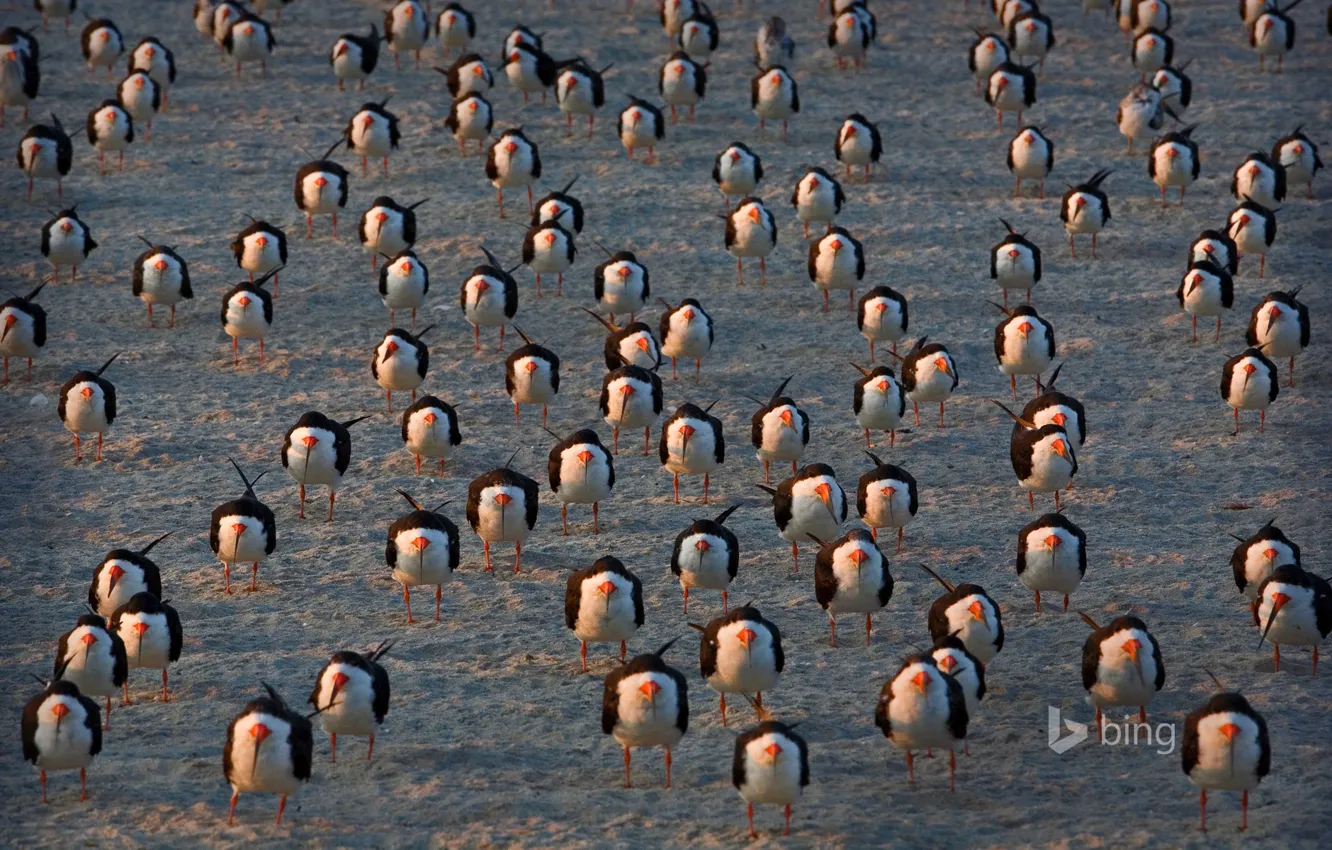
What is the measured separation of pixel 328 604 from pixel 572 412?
15.3 feet

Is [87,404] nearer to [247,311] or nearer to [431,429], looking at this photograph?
[247,311]

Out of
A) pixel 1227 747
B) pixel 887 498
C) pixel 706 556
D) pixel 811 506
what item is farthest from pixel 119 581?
pixel 1227 747

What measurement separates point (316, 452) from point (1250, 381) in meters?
8.62

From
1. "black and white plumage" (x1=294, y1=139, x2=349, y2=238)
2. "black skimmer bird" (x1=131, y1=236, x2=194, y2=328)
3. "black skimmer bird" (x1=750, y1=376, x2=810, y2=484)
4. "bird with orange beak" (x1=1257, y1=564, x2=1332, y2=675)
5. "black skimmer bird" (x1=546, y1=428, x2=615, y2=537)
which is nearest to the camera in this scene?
"bird with orange beak" (x1=1257, y1=564, x2=1332, y2=675)

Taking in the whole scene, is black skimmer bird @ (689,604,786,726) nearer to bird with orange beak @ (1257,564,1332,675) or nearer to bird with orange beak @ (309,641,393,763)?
bird with orange beak @ (309,641,393,763)

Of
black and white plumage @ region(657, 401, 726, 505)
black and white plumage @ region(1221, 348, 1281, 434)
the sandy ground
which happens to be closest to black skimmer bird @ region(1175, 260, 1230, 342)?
the sandy ground

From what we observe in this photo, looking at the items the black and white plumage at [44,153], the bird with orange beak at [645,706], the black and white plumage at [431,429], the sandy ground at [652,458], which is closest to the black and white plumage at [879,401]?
the sandy ground at [652,458]

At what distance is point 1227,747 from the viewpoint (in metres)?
13.9

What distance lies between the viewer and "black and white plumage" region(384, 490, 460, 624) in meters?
17.1

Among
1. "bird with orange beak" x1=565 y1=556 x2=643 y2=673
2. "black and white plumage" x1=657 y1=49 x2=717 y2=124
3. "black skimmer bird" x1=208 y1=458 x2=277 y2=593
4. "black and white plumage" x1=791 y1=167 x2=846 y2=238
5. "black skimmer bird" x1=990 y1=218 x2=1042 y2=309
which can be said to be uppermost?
"black and white plumage" x1=657 y1=49 x2=717 y2=124

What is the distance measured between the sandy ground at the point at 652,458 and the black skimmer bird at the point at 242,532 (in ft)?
1.38

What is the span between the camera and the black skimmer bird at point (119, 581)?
16578 mm

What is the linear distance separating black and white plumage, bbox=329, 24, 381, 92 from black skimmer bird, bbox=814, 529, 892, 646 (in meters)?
14.6

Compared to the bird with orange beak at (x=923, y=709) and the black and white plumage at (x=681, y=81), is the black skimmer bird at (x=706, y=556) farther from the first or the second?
the black and white plumage at (x=681, y=81)
